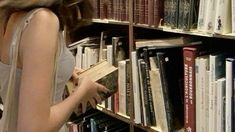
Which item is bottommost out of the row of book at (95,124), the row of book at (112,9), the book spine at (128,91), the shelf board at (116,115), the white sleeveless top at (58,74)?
the row of book at (95,124)

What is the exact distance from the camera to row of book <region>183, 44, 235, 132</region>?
1.30 m

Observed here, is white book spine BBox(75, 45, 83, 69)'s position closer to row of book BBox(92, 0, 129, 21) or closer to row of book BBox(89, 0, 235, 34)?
row of book BBox(92, 0, 129, 21)

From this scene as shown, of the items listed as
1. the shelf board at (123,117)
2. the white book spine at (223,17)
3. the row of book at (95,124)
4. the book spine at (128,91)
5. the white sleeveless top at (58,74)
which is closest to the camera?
the white sleeveless top at (58,74)

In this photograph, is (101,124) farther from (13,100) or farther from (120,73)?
(13,100)

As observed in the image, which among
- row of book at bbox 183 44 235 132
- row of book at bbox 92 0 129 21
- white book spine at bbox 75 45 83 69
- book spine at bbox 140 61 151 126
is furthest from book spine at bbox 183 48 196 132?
white book spine at bbox 75 45 83 69

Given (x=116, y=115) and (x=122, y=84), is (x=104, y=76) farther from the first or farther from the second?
(x=116, y=115)

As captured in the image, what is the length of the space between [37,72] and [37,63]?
22 millimetres

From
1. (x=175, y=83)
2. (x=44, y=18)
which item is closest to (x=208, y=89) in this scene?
(x=175, y=83)

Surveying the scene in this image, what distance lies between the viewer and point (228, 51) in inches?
55.9

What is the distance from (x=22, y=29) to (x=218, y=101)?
28.3 inches

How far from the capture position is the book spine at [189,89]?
140 centimetres

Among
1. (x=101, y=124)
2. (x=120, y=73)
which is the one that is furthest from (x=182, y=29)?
(x=101, y=124)

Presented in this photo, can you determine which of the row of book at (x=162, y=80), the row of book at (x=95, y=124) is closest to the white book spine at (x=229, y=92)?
the row of book at (x=162, y=80)

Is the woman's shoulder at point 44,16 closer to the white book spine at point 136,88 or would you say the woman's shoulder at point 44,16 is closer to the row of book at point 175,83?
the row of book at point 175,83
